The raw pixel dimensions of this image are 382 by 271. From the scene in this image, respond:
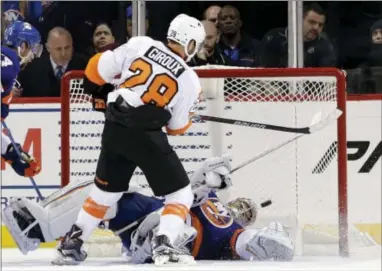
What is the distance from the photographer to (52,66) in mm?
6637

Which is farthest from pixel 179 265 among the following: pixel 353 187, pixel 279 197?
pixel 353 187

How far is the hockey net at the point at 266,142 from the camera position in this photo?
572 centimetres

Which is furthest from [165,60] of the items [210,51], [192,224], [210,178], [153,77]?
[210,51]

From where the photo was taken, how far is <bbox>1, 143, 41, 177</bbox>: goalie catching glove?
19.5ft

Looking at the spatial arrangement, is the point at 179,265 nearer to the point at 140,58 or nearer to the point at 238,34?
the point at 140,58

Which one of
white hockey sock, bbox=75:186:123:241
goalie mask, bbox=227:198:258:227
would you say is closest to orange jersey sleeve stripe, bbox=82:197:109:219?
white hockey sock, bbox=75:186:123:241

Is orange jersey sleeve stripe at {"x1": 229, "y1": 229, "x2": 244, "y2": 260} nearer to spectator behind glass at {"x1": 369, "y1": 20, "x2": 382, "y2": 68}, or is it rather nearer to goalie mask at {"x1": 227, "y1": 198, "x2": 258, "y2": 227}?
goalie mask at {"x1": 227, "y1": 198, "x2": 258, "y2": 227}

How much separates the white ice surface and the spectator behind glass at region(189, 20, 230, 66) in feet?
4.90

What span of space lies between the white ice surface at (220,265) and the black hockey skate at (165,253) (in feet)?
0.15

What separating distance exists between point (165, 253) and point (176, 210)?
0.18 m

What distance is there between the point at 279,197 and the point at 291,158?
0.63ft

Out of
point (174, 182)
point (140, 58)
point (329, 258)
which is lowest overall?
point (329, 258)

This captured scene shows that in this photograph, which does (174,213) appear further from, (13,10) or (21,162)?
(13,10)

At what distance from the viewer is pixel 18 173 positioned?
6004 mm
